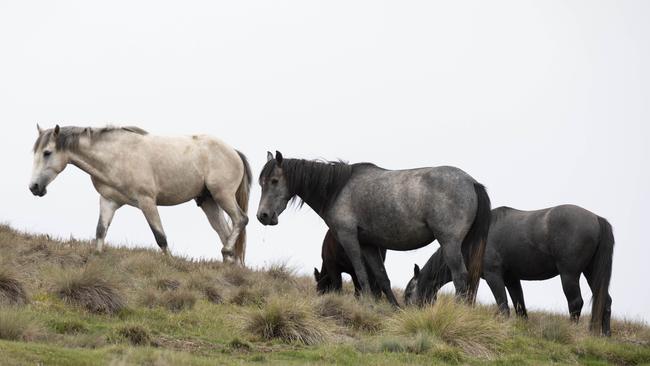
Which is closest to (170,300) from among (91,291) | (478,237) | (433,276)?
(91,291)

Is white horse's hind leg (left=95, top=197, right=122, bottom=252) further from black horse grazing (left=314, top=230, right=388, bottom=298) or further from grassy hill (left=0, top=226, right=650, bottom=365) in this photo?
black horse grazing (left=314, top=230, right=388, bottom=298)

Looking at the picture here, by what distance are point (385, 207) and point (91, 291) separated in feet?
15.1

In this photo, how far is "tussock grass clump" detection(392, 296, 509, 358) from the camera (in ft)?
38.0

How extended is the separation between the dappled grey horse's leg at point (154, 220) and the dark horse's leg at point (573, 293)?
22.8 feet

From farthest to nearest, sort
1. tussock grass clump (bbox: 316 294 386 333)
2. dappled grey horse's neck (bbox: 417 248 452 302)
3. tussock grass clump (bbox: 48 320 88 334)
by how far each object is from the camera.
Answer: dappled grey horse's neck (bbox: 417 248 452 302) < tussock grass clump (bbox: 316 294 386 333) < tussock grass clump (bbox: 48 320 88 334)

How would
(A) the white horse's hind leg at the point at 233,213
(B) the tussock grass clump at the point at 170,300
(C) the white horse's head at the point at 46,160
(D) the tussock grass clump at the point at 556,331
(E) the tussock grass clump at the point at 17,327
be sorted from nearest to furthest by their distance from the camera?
(E) the tussock grass clump at the point at 17,327 < (B) the tussock grass clump at the point at 170,300 < (D) the tussock grass clump at the point at 556,331 < (C) the white horse's head at the point at 46,160 < (A) the white horse's hind leg at the point at 233,213

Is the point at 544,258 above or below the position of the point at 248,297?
above

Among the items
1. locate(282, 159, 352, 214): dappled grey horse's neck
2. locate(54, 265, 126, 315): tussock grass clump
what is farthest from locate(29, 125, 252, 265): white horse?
locate(54, 265, 126, 315): tussock grass clump

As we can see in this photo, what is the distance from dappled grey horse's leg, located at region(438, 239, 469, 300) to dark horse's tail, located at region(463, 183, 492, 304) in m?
0.12

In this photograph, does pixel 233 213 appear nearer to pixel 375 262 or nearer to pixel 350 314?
pixel 375 262

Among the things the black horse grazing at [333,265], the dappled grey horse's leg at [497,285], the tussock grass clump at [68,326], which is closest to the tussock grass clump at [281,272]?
the black horse grazing at [333,265]

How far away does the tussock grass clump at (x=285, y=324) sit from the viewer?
11.4 metres

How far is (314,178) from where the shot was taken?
15172mm

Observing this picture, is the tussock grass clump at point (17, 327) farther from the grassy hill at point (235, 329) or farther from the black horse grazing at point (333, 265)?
the black horse grazing at point (333, 265)
